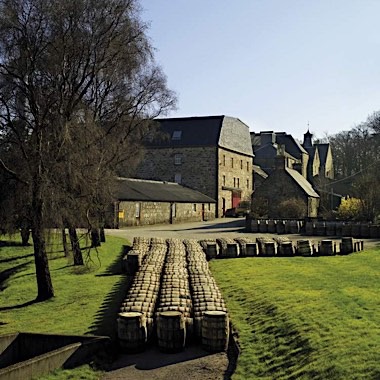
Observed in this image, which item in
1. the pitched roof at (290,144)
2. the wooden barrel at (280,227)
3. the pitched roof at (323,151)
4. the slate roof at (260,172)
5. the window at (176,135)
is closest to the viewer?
A: the wooden barrel at (280,227)

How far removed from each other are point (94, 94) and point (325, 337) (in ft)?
50.0

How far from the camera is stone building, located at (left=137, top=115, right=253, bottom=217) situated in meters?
56.1

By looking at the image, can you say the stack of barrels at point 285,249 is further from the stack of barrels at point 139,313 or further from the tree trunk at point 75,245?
the stack of barrels at point 139,313

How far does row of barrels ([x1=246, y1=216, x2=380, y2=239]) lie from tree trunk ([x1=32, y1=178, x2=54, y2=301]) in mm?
21747

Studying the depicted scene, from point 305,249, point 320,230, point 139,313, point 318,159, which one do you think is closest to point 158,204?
point 320,230

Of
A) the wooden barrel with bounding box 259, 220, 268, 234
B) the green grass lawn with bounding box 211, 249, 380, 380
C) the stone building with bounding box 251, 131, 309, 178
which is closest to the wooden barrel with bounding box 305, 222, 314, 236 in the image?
the wooden barrel with bounding box 259, 220, 268, 234

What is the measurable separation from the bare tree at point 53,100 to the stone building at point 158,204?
52.9ft

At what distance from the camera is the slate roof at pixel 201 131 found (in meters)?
56.3

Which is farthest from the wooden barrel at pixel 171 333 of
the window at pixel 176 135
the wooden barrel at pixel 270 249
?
the window at pixel 176 135

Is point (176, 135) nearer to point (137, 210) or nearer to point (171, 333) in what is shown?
point (137, 210)

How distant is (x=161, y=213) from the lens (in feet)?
146

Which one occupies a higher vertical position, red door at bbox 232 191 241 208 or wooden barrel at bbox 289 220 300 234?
red door at bbox 232 191 241 208

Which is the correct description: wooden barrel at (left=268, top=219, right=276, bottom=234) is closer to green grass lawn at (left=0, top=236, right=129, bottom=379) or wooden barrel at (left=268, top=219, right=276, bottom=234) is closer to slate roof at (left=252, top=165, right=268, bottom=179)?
green grass lawn at (left=0, top=236, right=129, bottom=379)

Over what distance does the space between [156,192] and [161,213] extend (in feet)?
8.21
